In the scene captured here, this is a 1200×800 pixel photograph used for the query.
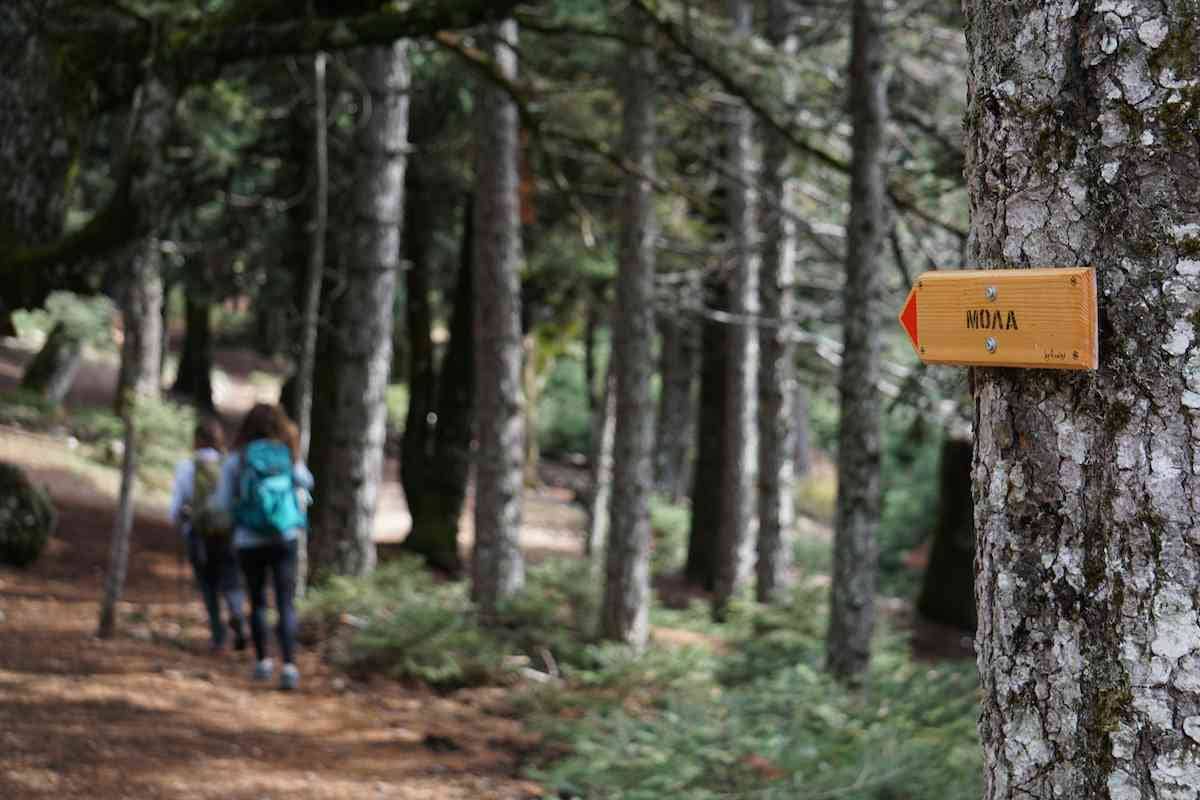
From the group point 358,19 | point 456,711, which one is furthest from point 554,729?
point 358,19

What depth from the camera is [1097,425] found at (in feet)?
6.54

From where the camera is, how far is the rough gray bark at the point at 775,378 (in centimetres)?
1373

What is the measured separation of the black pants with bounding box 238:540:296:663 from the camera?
8.33 meters

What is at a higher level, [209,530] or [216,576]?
[209,530]

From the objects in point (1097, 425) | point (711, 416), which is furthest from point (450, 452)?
point (1097, 425)

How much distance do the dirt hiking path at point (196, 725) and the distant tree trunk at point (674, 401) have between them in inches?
492

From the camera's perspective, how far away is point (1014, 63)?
2102 mm

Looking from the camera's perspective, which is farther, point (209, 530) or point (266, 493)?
point (209, 530)

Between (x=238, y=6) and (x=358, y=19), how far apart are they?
720 mm

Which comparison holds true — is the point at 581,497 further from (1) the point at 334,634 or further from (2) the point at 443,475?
(1) the point at 334,634

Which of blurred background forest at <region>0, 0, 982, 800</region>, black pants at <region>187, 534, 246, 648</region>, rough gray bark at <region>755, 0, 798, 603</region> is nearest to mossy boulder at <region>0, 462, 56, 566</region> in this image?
blurred background forest at <region>0, 0, 982, 800</region>

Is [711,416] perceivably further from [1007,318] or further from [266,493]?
[1007,318]

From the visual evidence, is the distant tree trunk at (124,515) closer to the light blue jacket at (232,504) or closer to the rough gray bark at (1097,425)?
the light blue jacket at (232,504)

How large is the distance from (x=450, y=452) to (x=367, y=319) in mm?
3559
